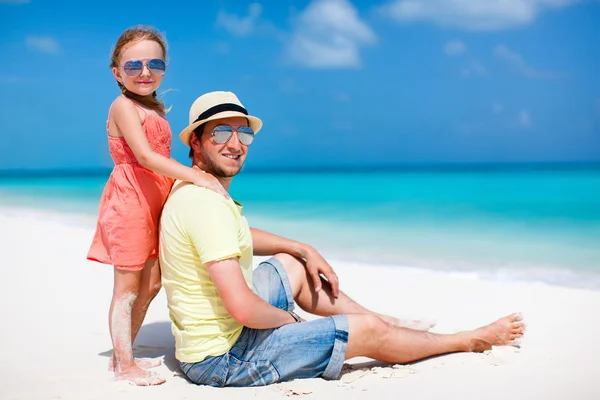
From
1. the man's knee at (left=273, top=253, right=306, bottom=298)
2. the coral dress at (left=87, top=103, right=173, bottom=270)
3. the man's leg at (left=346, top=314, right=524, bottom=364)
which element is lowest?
the man's leg at (left=346, top=314, right=524, bottom=364)

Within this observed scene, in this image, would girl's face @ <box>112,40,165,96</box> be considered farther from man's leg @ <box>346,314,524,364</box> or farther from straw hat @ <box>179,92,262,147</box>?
man's leg @ <box>346,314,524,364</box>

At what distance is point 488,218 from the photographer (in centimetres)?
1433

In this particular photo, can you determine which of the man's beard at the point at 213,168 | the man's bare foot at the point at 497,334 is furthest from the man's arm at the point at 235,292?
the man's bare foot at the point at 497,334

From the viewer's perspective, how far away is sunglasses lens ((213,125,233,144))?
3039 mm

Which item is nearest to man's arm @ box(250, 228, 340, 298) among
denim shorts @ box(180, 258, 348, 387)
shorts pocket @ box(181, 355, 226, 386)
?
denim shorts @ box(180, 258, 348, 387)

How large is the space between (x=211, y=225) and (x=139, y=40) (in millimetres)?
1202

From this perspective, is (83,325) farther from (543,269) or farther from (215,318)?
(543,269)

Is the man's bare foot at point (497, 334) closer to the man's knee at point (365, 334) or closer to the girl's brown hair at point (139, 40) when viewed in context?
the man's knee at point (365, 334)

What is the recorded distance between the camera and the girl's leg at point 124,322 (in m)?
3.20

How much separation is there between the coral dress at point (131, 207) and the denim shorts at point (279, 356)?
652 millimetres

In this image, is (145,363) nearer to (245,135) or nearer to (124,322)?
(124,322)

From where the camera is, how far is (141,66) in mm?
3211

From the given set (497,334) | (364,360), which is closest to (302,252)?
(364,360)

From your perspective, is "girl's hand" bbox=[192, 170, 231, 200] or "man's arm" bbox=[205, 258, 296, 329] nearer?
"man's arm" bbox=[205, 258, 296, 329]
